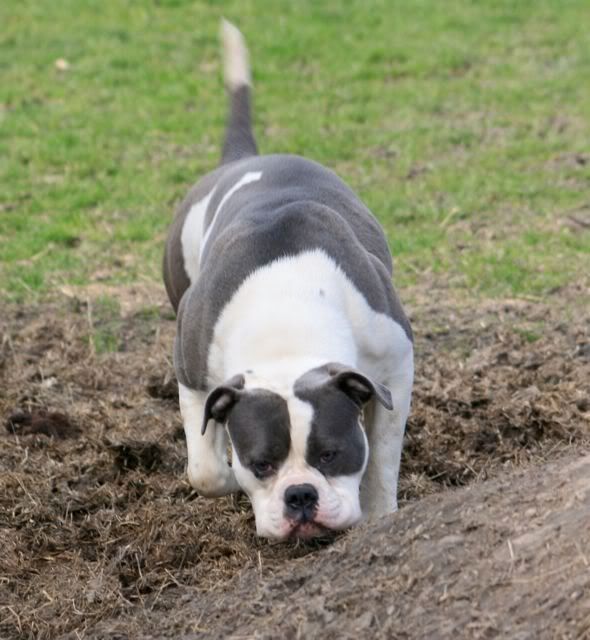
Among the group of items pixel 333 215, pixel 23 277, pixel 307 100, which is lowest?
pixel 307 100

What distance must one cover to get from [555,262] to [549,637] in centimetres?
525

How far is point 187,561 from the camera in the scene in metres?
5.25

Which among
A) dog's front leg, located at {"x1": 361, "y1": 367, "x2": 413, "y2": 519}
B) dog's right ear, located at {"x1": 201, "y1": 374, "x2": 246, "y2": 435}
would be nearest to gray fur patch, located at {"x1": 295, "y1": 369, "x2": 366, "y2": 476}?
dog's right ear, located at {"x1": 201, "y1": 374, "x2": 246, "y2": 435}

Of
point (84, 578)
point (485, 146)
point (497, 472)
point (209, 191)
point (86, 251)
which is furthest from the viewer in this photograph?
point (485, 146)

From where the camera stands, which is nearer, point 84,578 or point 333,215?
point 84,578

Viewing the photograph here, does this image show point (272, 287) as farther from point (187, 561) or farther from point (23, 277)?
point (23, 277)

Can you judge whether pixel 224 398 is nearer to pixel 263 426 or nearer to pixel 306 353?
pixel 263 426

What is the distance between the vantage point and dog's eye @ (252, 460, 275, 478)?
485cm

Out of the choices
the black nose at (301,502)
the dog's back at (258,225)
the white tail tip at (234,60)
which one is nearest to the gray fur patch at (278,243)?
the dog's back at (258,225)

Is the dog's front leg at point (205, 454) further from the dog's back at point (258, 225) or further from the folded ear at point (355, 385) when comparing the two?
the folded ear at point (355, 385)

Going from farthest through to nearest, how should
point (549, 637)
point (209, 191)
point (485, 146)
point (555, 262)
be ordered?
point (485, 146), point (555, 262), point (209, 191), point (549, 637)

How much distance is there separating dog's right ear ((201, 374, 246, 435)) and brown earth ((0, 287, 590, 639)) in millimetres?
556

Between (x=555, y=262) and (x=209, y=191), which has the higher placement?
(x=209, y=191)

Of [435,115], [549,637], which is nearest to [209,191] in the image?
[549,637]
